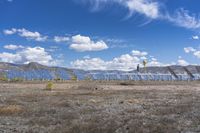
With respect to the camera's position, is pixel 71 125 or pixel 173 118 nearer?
pixel 71 125

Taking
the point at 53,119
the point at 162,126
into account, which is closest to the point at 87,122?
the point at 53,119

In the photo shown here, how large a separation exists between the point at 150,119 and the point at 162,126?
4.13 m

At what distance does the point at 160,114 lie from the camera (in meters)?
34.3

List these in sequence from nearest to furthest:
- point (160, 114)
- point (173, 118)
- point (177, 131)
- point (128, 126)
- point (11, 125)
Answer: point (177, 131) → point (128, 126) → point (11, 125) → point (173, 118) → point (160, 114)

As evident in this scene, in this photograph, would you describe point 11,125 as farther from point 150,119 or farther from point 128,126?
point 150,119

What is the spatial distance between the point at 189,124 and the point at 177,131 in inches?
116

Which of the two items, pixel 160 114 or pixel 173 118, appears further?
pixel 160 114

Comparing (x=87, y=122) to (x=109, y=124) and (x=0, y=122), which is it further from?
(x=0, y=122)

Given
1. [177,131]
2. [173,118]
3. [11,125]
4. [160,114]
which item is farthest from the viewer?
[160,114]

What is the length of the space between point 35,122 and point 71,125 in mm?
3512

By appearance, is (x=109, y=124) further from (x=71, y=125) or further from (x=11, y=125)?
(x=11, y=125)

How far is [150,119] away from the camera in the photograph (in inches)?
1195

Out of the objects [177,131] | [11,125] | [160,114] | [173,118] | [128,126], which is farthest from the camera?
[160,114]

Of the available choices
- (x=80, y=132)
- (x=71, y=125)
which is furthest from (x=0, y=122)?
(x=80, y=132)
